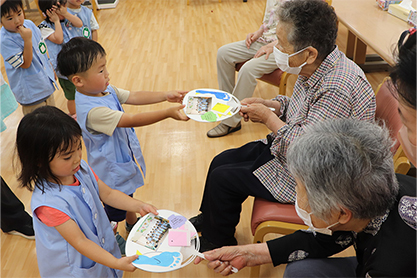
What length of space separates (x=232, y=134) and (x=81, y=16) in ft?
5.79

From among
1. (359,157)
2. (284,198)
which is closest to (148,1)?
(284,198)

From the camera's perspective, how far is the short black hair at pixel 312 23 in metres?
1.52

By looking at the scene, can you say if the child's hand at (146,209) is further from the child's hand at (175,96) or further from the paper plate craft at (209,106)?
the child's hand at (175,96)

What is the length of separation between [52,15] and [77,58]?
143cm

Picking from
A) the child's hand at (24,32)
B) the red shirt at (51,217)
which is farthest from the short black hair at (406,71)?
the child's hand at (24,32)

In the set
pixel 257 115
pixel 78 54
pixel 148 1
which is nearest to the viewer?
pixel 78 54

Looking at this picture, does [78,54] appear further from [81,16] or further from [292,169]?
[81,16]

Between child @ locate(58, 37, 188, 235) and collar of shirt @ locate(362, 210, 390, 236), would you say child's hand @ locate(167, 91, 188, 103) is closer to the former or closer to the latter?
child @ locate(58, 37, 188, 235)

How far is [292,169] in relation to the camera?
106cm

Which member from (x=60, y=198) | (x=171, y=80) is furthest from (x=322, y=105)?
(x=171, y=80)

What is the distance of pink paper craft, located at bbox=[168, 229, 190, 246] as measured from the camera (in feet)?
4.44

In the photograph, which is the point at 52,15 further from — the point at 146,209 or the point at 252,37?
the point at 146,209

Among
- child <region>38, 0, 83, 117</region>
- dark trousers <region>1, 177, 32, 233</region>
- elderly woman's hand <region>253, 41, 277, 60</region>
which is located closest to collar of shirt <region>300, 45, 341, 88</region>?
elderly woman's hand <region>253, 41, 277, 60</region>

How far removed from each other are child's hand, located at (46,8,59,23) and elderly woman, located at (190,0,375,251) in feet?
6.41
